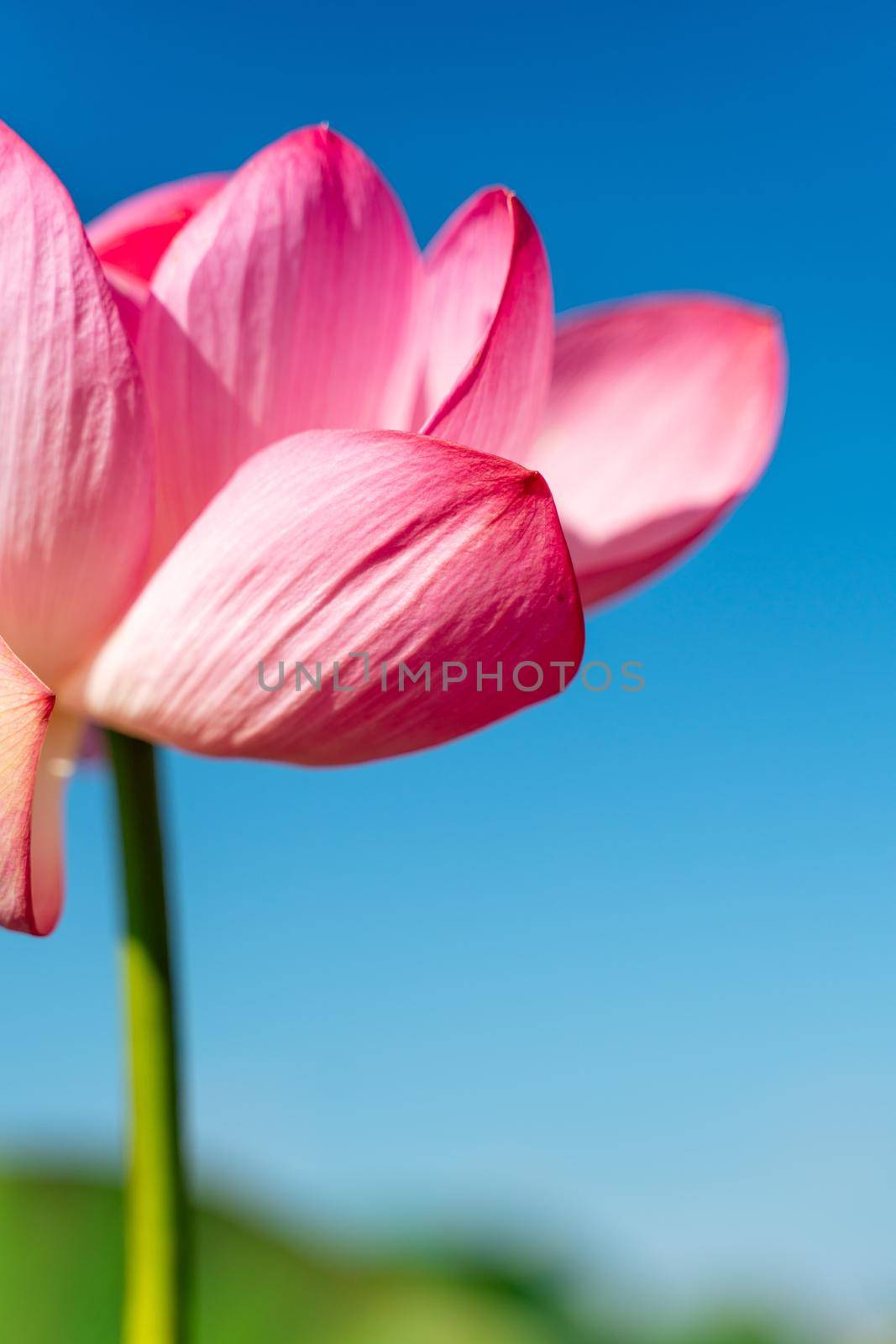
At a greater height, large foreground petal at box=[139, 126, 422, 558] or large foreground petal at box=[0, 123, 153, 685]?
large foreground petal at box=[139, 126, 422, 558]

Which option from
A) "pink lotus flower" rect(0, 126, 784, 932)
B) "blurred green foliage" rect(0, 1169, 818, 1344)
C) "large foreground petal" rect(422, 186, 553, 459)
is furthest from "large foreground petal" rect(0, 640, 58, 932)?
"blurred green foliage" rect(0, 1169, 818, 1344)

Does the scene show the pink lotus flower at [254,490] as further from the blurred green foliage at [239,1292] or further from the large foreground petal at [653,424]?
the blurred green foliage at [239,1292]

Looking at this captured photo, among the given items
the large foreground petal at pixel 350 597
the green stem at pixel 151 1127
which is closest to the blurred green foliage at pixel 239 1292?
the green stem at pixel 151 1127

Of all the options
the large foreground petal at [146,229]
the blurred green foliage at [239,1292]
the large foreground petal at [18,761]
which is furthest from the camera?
the blurred green foliage at [239,1292]

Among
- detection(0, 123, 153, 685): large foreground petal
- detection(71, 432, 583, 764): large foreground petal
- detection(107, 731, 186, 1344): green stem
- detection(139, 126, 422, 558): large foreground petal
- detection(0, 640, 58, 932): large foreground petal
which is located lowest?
detection(107, 731, 186, 1344): green stem

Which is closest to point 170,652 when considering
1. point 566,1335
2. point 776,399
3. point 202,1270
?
point 776,399

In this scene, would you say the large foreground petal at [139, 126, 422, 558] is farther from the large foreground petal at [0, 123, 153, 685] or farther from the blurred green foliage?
the blurred green foliage

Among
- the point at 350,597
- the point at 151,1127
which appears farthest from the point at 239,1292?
the point at 350,597
